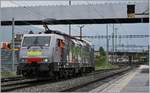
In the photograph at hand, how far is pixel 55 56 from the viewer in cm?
2653

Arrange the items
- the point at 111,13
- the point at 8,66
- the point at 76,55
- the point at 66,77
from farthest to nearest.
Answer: the point at 111,13 < the point at 8,66 < the point at 76,55 < the point at 66,77

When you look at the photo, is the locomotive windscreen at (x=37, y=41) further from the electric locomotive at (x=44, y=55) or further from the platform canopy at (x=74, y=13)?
the platform canopy at (x=74, y=13)

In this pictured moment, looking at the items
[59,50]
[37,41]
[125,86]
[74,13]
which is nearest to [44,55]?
[37,41]

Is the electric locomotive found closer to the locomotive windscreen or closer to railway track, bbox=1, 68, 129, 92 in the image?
the locomotive windscreen

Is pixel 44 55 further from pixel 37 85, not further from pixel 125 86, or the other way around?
pixel 125 86

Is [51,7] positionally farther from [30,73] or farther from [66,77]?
[30,73]

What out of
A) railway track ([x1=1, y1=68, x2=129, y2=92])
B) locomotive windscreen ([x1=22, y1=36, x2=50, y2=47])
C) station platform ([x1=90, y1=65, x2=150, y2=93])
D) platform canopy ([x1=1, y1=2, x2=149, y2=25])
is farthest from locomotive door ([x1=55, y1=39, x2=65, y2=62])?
platform canopy ([x1=1, y1=2, x2=149, y2=25])

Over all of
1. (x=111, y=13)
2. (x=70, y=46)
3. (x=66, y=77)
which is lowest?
(x=66, y=77)

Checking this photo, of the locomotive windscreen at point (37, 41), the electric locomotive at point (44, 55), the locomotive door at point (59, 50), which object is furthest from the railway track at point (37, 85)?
the locomotive windscreen at point (37, 41)

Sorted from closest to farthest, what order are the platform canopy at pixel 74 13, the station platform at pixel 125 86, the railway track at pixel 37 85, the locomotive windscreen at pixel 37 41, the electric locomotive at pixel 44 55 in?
→ the station platform at pixel 125 86
the railway track at pixel 37 85
the electric locomotive at pixel 44 55
the locomotive windscreen at pixel 37 41
the platform canopy at pixel 74 13

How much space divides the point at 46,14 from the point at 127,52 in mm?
108704

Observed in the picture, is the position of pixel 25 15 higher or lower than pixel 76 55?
higher

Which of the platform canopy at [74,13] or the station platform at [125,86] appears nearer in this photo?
the station platform at [125,86]

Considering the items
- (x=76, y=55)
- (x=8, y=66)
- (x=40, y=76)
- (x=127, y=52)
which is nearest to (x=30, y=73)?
(x=40, y=76)
